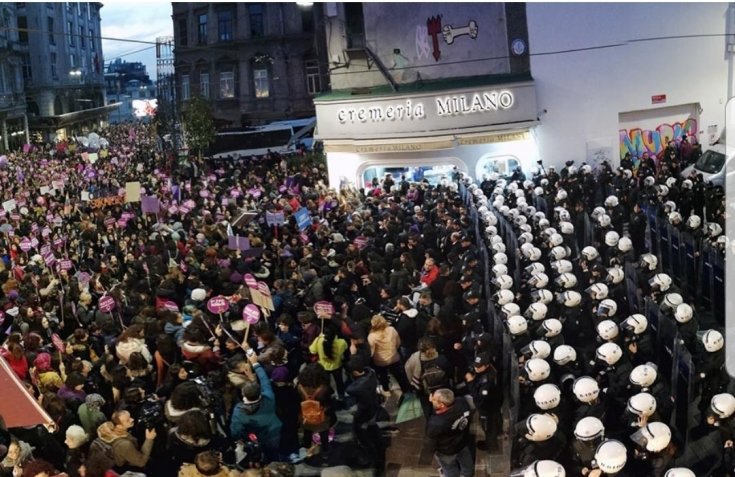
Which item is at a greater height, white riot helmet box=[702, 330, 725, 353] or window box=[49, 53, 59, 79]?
window box=[49, 53, 59, 79]

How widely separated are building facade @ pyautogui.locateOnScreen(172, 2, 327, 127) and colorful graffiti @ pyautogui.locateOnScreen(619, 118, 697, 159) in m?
24.0

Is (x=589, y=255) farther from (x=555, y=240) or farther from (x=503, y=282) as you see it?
(x=503, y=282)

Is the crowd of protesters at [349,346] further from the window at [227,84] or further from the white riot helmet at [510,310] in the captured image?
the window at [227,84]

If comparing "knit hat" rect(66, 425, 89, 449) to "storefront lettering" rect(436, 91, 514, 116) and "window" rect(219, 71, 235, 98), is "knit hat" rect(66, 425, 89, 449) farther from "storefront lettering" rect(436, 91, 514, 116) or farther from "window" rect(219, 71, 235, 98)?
"window" rect(219, 71, 235, 98)

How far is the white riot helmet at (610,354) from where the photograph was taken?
8023mm

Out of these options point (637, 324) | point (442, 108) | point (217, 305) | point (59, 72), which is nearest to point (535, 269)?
point (637, 324)

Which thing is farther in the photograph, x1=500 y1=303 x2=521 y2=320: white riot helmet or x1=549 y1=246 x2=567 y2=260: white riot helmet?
x1=549 y1=246 x2=567 y2=260: white riot helmet

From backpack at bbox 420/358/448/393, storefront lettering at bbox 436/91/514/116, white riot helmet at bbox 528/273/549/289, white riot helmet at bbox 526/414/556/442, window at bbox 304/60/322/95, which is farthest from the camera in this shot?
window at bbox 304/60/322/95

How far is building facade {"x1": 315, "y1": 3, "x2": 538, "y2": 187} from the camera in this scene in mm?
24578

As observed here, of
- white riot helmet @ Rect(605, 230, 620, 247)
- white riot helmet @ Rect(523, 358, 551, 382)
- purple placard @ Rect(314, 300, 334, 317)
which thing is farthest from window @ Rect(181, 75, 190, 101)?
white riot helmet @ Rect(523, 358, 551, 382)

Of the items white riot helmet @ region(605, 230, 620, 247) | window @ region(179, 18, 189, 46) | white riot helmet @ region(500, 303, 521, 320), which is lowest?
white riot helmet @ region(500, 303, 521, 320)

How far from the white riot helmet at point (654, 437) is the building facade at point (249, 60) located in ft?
136

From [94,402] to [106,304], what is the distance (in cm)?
383

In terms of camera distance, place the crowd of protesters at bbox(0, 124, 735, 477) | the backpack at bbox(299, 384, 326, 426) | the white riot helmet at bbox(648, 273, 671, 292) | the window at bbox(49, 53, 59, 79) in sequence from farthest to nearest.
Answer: the window at bbox(49, 53, 59, 79) → the white riot helmet at bbox(648, 273, 671, 292) → the backpack at bbox(299, 384, 326, 426) → the crowd of protesters at bbox(0, 124, 735, 477)
